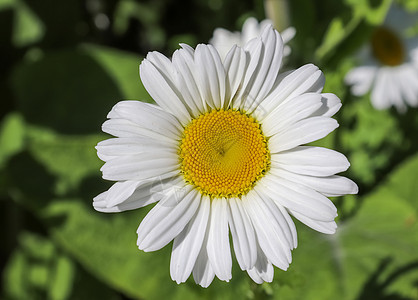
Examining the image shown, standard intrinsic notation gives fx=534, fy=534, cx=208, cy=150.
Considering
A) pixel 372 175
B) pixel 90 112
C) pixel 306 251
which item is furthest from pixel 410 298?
pixel 90 112

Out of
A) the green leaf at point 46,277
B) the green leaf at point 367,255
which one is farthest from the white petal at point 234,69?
the green leaf at point 46,277

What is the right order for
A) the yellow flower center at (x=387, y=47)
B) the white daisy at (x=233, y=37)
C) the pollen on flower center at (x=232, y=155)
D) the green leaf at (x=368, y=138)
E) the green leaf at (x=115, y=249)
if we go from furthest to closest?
the yellow flower center at (x=387, y=47)
the green leaf at (x=368, y=138)
the green leaf at (x=115, y=249)
the white daisy at (x=233, y=37)
the pollen on flower center at (x=232, y=155)

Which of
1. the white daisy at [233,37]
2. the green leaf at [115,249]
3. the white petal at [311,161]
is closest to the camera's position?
the white petal at [311,161]

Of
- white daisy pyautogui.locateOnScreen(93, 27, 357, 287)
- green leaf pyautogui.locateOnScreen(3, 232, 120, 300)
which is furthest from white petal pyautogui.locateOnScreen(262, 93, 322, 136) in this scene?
green leaf pyautogui.locateOnScreen(3, 232, 120, 300)

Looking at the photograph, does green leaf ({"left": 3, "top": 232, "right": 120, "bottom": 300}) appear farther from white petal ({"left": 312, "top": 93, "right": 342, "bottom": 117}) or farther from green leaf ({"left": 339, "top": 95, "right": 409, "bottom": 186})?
white petal ({"left": 312, "top": 93, "right": 342, "bottom": 117})

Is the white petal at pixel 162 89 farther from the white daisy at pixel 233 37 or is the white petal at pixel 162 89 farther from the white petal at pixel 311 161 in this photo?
the white daisy at pixel 233 37
